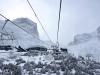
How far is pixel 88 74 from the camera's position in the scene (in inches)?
799

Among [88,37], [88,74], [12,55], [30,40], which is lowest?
[88,74]

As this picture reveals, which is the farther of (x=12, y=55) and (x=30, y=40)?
(x=30, y=40)

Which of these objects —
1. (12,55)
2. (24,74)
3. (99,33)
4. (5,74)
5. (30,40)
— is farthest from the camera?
(99,33)

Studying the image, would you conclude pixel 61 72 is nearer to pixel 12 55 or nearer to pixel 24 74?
pixel 24 74

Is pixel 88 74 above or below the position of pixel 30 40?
below

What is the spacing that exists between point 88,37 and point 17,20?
202ft

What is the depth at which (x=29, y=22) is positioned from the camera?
98438 mm

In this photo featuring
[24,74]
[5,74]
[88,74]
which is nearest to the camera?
[5,74]

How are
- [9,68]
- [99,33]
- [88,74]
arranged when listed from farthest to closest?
[99,33] → [88,74] → [9,68]

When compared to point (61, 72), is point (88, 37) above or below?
above

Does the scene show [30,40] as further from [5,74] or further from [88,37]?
[88,37]

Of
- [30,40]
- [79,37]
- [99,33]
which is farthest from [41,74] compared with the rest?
[79,37]

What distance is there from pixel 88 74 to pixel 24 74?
7.48m

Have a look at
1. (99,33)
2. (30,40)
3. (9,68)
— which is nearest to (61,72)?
(9,68)
